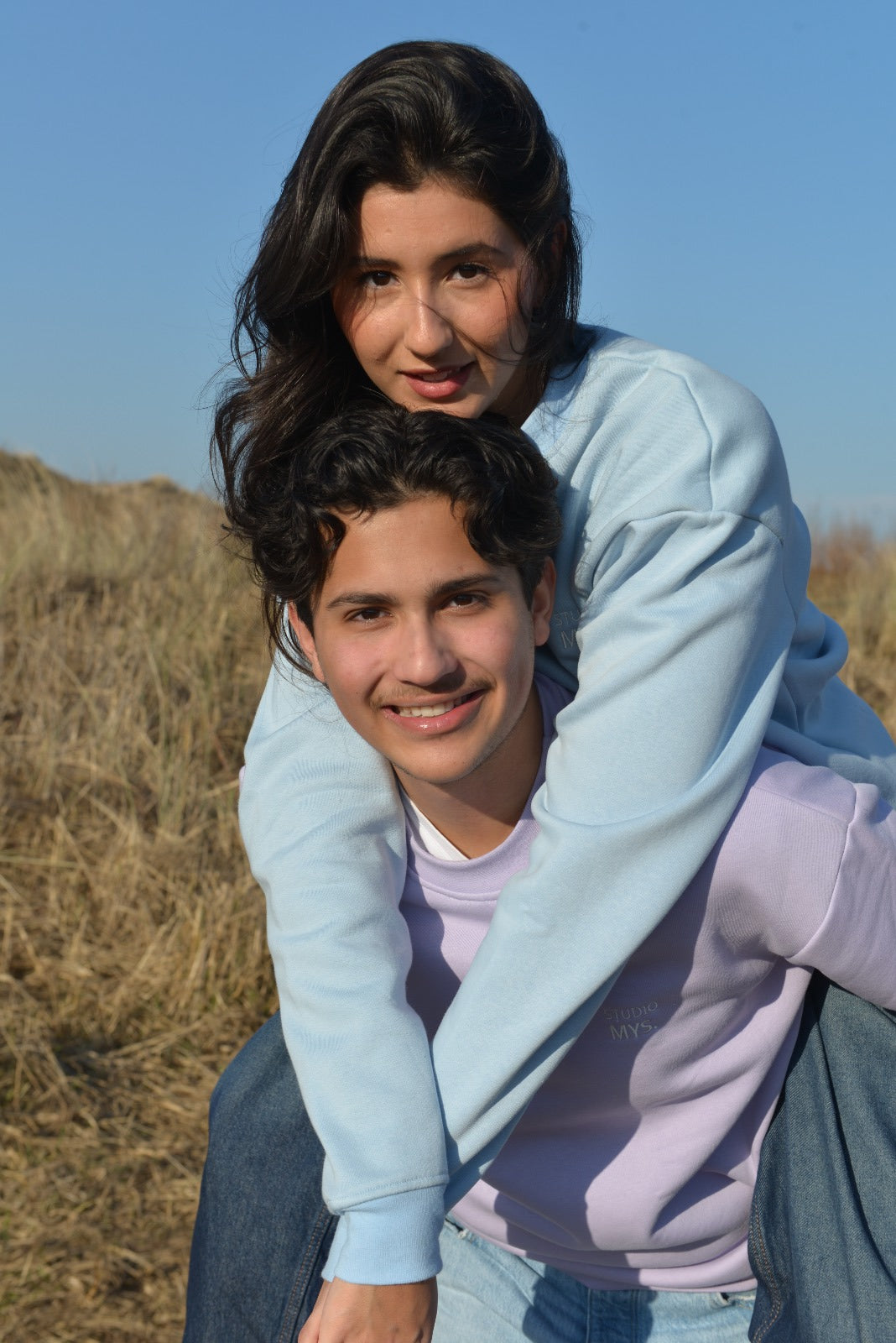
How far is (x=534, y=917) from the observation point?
68.6 inches

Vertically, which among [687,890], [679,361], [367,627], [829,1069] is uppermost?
[679,361]

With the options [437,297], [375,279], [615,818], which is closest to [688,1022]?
[615,818]

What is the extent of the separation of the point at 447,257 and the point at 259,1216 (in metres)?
1.59

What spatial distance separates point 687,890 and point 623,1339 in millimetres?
797

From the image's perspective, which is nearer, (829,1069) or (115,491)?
(829,1069)

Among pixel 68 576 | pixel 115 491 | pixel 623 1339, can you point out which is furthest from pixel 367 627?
pixel 115 491

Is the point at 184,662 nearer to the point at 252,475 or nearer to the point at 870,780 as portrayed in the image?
the point at 252,475

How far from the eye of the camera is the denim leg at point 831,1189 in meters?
1.74

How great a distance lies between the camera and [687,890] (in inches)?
70.8

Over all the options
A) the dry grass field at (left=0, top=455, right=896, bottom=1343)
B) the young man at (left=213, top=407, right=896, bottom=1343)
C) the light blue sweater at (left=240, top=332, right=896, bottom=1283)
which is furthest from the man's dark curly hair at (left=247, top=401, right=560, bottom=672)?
the dry grass field at (left=0, top=455, right=896, bottom=1343)

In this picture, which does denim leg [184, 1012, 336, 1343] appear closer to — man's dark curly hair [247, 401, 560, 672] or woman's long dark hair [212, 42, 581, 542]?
man's dark curly hair [247, 401, 560, 672]

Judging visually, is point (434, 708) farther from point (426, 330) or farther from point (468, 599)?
point (426, 330)

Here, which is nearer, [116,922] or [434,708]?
[434,708]

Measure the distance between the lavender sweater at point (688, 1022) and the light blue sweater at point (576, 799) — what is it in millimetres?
79
